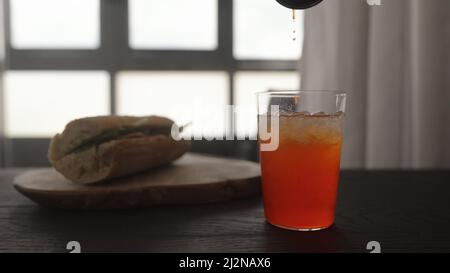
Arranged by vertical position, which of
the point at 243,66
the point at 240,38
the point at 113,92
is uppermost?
the point at 240,38

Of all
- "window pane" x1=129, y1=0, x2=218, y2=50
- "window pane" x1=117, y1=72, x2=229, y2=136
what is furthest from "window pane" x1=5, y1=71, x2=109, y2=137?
"window pane" x1=129, y1=0, x2=218, y2=50

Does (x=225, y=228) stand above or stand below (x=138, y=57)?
below

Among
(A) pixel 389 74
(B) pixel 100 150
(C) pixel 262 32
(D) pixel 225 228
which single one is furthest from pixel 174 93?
(D) pixel 225 228

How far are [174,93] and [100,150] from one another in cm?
135

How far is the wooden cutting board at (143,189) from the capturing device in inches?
23.9

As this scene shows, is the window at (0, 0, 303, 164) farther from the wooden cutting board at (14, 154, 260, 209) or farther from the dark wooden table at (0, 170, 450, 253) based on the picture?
the dark wooden table at (0, 170, 450, 253)

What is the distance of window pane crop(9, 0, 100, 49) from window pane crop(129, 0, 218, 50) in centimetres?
21

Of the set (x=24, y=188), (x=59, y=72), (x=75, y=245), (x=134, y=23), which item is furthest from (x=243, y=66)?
(x=75, y=245)

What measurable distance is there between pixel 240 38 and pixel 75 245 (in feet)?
5.40

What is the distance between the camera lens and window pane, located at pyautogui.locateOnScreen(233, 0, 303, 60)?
1933mm

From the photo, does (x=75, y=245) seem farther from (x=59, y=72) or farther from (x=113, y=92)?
(x=59, y=72)

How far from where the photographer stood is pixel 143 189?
0.62 m

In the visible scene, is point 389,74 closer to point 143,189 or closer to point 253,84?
point 253,84

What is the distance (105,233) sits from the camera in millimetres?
495
